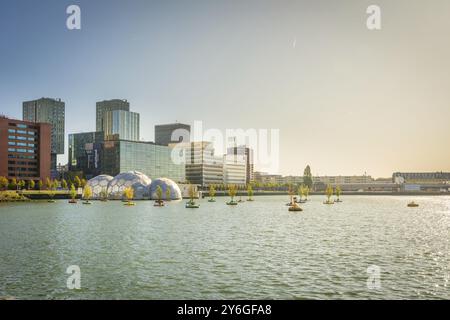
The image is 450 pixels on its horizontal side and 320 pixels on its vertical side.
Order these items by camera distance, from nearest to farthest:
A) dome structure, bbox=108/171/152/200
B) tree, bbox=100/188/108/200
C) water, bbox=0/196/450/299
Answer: water, bbox=0/196/450/299 < tree, bbox=100/188/108/200 < dome structure, bbox=108/171/152/200

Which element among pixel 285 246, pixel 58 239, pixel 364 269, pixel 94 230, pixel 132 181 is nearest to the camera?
pixel 364 269

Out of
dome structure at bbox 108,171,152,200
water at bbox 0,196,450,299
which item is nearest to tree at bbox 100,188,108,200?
dome structure at bbox 108,171,152,200

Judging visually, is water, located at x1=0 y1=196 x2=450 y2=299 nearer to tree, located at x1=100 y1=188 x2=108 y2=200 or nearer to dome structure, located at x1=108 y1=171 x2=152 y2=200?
tree, located at x1=100 y1=188 x2=108 y2=200

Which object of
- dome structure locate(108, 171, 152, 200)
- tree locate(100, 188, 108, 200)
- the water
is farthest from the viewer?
dome structure locate(108, 171, 152, 200)

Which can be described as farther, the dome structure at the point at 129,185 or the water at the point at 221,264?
the dome structure at the point at 129,185

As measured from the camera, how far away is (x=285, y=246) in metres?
50.4

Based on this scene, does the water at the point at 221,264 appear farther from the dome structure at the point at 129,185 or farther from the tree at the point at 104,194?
the dome structure at the point at 129,185

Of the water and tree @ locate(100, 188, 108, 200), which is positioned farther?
tree @ locate(100, 188, 108, 200)

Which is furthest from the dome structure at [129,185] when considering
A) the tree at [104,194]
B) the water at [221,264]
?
the water at [221,264]

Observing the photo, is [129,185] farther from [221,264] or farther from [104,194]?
[221,264]

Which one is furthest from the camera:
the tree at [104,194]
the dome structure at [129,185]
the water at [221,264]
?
the dome structure at [129,185]

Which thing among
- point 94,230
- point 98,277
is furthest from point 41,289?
point 94,230

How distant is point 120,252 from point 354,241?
28.8m
